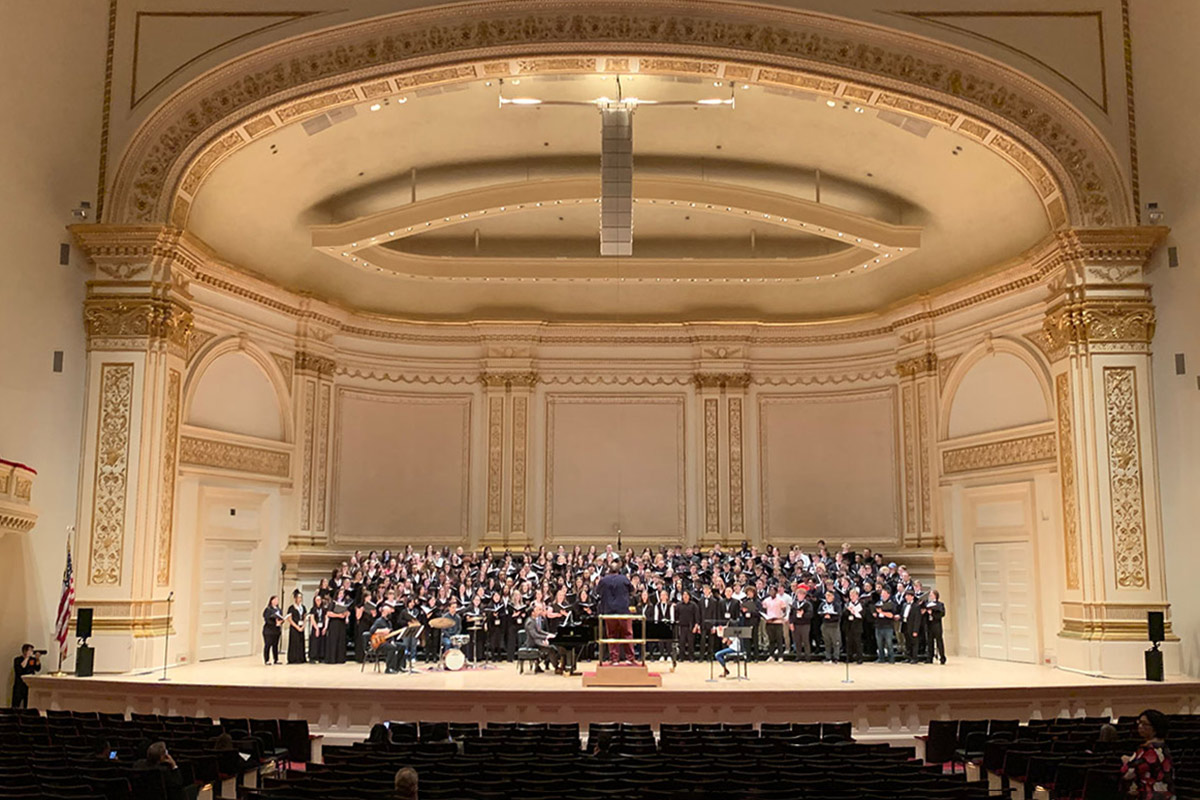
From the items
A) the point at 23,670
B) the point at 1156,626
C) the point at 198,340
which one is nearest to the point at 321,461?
the point at 198,340

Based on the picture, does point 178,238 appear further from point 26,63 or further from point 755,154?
point 755,154

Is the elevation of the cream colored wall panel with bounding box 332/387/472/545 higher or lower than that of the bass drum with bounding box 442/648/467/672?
higher

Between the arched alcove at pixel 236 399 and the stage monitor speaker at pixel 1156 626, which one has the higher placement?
the arched alcove at pixel 236 399

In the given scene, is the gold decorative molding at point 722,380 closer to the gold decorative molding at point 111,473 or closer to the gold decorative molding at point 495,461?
the gold decorative molding at point 495,461

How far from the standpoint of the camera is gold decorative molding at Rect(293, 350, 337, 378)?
1852 centimetres

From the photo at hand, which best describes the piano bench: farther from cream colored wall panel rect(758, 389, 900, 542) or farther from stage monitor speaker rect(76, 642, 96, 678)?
cream colored wall panel rect(758, 389, 900, 542)

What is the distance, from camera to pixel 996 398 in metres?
17.1

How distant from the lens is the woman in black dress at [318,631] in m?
15.8

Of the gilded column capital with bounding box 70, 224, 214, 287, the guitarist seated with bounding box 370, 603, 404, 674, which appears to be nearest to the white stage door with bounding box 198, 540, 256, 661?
the guitarist seated with bounding box 370, 603, 404, 674

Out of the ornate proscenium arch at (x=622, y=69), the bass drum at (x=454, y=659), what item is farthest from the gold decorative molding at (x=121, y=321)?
the bass drum at (x=454, y=659)

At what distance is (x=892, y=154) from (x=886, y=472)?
591cm

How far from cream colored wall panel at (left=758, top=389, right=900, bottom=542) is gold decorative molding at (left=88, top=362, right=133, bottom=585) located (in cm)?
1144

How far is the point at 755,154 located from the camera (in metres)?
17.5

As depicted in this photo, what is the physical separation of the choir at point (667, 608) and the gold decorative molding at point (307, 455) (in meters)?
1.91
